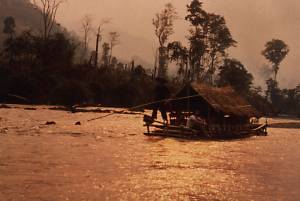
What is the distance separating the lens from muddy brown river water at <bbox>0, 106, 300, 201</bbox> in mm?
9305

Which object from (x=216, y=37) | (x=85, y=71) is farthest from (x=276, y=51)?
(x=85, y=71)

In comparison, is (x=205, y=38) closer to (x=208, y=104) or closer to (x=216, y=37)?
(x=216, y=37)

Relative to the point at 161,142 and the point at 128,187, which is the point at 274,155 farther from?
the point at 128,187

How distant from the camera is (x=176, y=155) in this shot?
51.3ft

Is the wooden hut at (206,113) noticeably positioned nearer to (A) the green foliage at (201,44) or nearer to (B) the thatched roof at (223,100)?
(B) the thatched roof at (223,100)

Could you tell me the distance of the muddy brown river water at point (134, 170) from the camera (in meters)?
9.30

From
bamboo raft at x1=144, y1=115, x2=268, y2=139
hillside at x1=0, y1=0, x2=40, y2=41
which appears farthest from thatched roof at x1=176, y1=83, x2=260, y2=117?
hillside at x1=0, y1=0, x2=40, y2=41

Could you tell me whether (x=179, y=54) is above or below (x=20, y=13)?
below

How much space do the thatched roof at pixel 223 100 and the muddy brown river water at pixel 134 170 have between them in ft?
15.5

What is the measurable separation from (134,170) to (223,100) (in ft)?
47.0

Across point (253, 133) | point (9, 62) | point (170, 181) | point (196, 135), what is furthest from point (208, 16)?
point (170, 181)

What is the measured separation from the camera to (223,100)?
1008 inches

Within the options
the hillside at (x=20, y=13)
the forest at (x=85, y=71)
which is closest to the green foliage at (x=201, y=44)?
the forest at (x=85, y=71)

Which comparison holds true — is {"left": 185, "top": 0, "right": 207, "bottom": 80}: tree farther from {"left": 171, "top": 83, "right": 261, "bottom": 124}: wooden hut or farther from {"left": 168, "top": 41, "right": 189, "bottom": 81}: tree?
{"left": 171, "top": 83, "right": 261, "bottom": 124}: wooden hut
